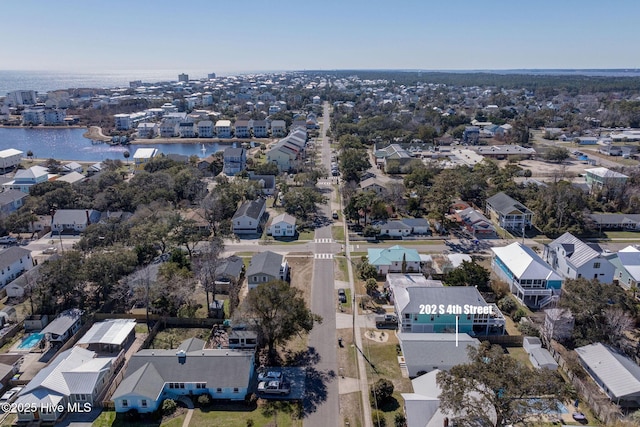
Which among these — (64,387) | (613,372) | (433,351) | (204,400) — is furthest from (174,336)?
(613,372)

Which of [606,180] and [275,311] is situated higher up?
[606,180]

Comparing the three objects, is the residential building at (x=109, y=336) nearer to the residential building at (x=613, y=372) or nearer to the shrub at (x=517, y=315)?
the shrub at (x=517, y=315)

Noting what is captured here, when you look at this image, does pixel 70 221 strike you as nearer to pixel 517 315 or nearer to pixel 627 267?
pixel 517 315

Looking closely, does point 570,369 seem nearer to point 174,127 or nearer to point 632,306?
point 632,306

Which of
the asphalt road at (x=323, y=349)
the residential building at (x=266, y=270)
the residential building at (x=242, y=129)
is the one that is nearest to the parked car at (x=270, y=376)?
the asphalt road at (x=323, y=349)

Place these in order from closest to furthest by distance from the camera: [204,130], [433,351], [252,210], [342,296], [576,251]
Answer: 1. [433,351]
2. [342,296]
3. [576,251]
4. [252,210]
5. [204,130]

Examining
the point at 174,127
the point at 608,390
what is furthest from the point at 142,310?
the point at 174,127
